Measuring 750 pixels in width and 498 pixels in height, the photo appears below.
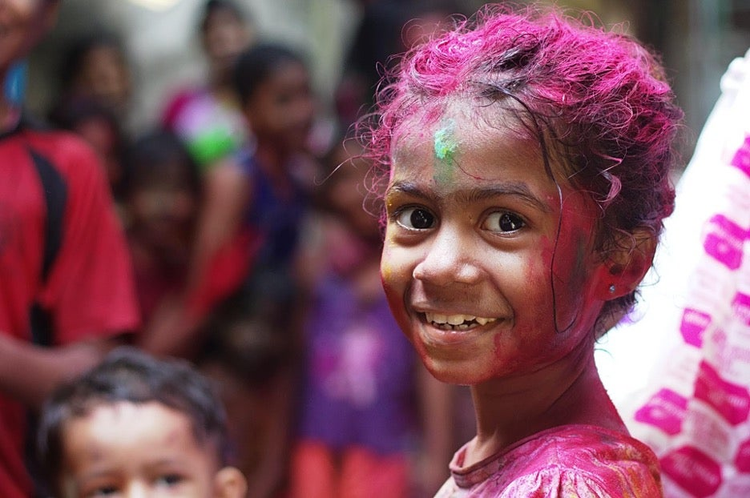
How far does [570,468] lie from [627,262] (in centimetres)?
35

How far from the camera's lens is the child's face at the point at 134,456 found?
2404mm

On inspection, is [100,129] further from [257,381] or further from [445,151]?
[445,151]

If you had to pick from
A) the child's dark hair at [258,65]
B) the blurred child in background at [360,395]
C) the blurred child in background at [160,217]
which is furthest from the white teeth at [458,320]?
the child's dark hair at [258,65]

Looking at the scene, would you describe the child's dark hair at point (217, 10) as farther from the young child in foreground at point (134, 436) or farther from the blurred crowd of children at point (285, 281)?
the young child in foreground at point (134, 436)

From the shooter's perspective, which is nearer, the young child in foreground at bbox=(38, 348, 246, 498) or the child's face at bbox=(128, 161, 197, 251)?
the young child in foreground at bbox=(38, 348, 246, 498)

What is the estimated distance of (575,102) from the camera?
65.4 inches

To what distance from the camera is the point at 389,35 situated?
4.80 metres

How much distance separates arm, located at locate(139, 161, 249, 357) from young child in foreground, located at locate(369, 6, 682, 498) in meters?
2.60

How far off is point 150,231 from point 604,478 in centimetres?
321

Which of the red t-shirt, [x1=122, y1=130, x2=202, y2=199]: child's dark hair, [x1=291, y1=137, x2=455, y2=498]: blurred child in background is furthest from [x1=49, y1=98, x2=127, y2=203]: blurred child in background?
the red t-shirt

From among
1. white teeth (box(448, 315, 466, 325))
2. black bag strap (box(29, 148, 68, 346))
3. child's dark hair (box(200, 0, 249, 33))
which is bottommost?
child's dark hair (box(200, 0, 249, 33))

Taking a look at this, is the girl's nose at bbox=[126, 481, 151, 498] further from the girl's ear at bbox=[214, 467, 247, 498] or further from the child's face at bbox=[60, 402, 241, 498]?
the girl's ear at bbox=[214, 467, 247, 498]

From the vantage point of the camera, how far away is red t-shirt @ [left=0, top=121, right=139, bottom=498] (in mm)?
2834

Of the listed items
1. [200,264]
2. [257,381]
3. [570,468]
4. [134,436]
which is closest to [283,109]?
[200,264]
